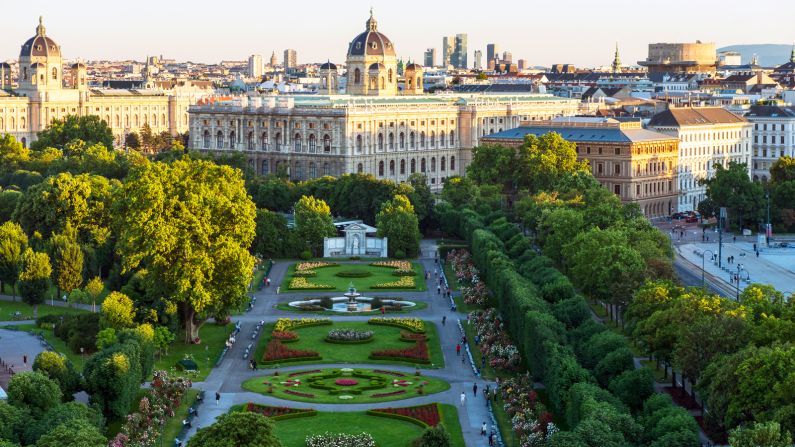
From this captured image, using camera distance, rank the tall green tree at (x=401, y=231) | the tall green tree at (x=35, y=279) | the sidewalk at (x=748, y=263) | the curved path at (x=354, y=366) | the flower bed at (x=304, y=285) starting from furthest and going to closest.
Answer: the tall green tree at (x=401, y=231), the flower bed at (x=304, y=285), the sidewalk at (x=748, y=263), the tall green tree at (x=35, y=279), the curved path at (x=354, y=366)

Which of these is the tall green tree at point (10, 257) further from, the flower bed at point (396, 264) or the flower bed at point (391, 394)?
the flower bed at point (391, 394)

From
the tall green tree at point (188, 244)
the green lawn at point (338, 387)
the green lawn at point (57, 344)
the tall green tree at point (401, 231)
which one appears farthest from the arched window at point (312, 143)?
the green lawn at point (338, 387)

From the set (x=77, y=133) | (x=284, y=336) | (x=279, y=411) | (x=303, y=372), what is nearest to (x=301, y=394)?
(x=279, y=411)

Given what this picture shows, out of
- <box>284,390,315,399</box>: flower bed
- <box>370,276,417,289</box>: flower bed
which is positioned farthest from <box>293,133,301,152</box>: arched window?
<box>284,390,315,399</box>: flower bed

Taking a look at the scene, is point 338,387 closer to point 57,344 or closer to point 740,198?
point 57,344

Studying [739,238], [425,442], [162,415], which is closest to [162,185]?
[162,415]

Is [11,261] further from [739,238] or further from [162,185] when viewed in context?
[739,238]
